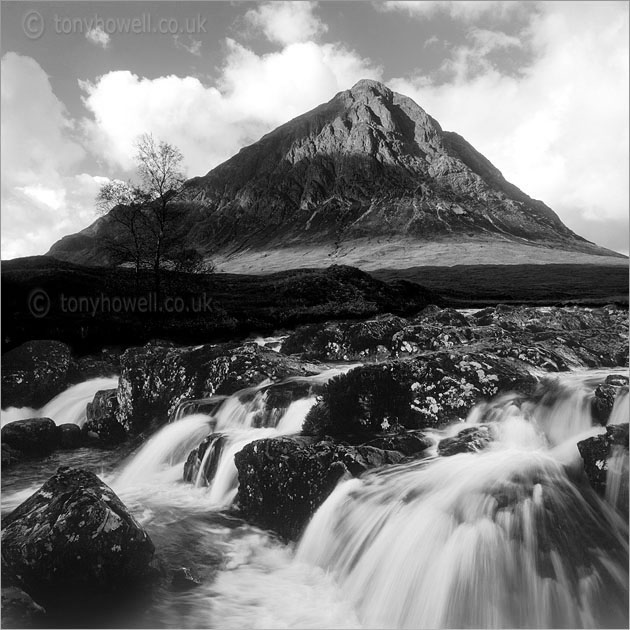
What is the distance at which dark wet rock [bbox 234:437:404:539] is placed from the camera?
974cm

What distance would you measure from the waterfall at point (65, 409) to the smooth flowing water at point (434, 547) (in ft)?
18.0

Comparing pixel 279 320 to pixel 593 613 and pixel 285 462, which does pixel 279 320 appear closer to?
pixel 285 462

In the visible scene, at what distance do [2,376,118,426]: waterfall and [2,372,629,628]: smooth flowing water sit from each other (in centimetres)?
548

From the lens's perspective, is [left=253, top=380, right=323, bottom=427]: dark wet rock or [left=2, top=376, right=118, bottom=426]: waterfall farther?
[left=2, top=376, right=118, bottom=426]: waterfall

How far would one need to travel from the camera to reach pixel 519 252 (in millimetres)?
133000

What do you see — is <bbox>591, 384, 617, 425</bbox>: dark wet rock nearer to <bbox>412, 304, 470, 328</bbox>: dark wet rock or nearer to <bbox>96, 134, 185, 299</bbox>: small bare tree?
<bbox>412, 304, 470, 328</bbox>: dark wet rock

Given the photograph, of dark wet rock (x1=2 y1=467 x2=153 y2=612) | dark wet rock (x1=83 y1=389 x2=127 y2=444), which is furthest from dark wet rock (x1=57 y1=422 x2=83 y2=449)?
dark wet rock (x1=2 y1=467 x2=153 y2=612)

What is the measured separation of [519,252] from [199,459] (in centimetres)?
13685

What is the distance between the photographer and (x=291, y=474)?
32.4 ft

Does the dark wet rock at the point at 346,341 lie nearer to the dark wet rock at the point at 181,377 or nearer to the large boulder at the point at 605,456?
the dark wet rock at the point at 181,377

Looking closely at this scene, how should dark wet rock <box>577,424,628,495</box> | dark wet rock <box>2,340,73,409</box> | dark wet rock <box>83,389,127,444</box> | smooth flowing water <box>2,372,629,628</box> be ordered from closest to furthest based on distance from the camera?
smooth flowing water <box>2,372,629,628</box>, dark wet rock <box>577,424,628,495</box>, dark wet rock <box>83,389,127,444</box>, dark wet rock <box>2,340,73,409</box>

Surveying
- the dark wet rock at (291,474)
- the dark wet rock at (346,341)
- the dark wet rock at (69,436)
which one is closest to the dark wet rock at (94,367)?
the dark wet rock at (69,436)

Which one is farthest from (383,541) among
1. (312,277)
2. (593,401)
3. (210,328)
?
(312,277)

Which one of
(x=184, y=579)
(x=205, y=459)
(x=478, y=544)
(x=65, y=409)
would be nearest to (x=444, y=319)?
(x=205, y=459)
